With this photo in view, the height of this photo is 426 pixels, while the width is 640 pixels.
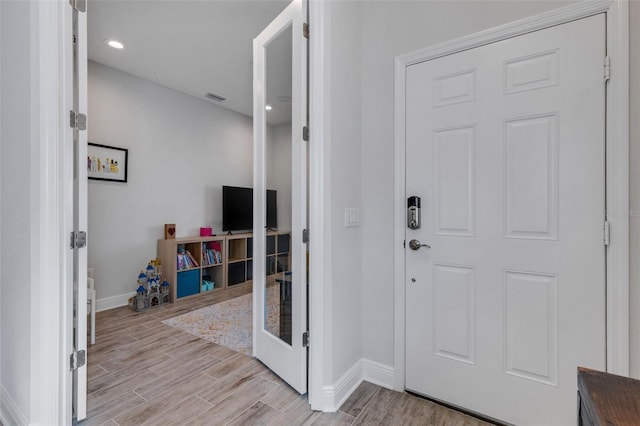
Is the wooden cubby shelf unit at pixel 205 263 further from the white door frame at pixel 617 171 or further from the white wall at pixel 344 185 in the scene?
the white door frame at pixel 617 171

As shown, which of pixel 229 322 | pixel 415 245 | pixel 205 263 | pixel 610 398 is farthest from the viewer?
pixel 205 263

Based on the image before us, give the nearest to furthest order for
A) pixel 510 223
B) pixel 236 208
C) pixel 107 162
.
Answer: pixel 510 223 < pixel 107 162 < pixel 236 208

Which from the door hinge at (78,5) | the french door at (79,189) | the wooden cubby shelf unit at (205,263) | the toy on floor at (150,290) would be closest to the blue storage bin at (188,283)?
the wooden cubby shelf unit at (205,263)

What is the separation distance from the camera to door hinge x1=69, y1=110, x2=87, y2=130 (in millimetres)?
1440

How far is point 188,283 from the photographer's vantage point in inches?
152

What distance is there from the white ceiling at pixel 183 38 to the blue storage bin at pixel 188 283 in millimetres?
2454

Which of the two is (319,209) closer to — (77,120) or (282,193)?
(282,193)

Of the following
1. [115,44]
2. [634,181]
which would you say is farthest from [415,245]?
[115,44]

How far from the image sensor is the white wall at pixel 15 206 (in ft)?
4.74

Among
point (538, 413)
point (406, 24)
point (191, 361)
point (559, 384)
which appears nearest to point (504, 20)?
point (406, 24)

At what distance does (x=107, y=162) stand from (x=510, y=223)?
3.91 m

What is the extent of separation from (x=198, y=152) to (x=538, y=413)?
4503 mm

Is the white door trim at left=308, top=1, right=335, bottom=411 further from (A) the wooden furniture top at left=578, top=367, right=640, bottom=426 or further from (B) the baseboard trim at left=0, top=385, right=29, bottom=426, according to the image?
(B) the baseboard trim at left=0, top=385, right=29, bottom=426

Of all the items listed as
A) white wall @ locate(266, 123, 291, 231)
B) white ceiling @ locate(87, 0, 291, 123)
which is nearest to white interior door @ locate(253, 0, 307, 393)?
white wall @ locate(266, 123, 291, 231)
